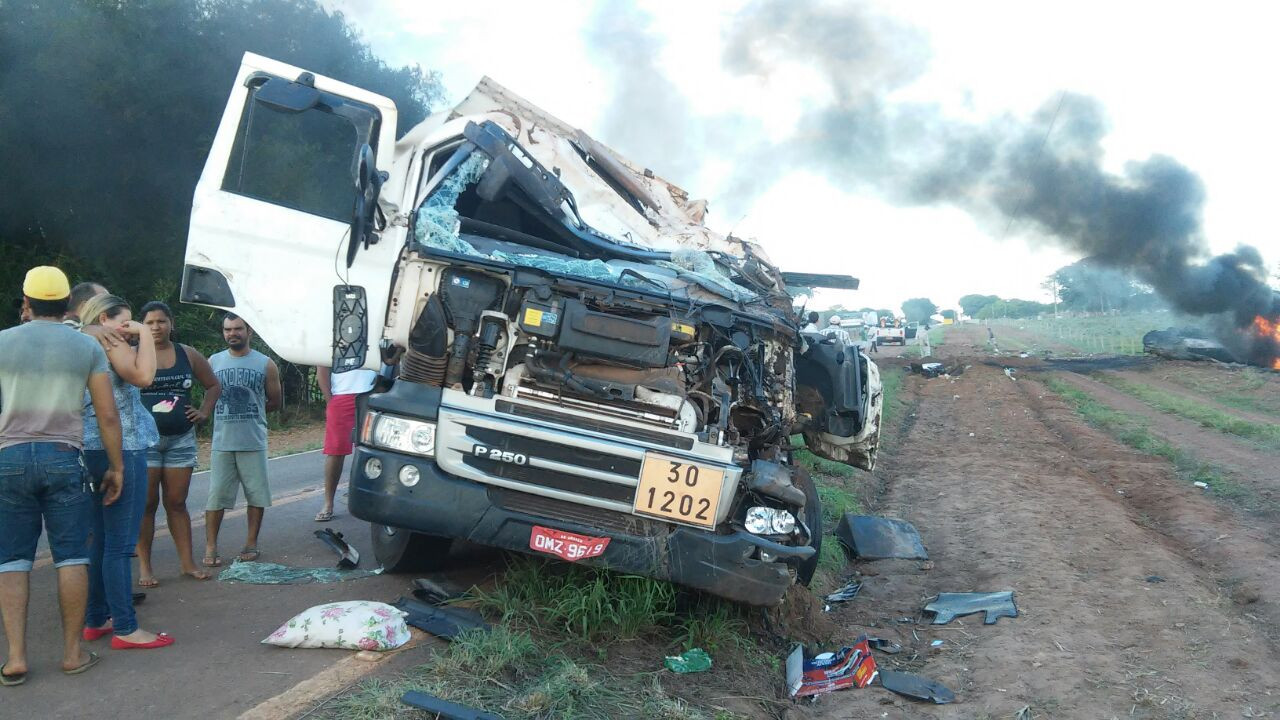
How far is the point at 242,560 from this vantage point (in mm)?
5375

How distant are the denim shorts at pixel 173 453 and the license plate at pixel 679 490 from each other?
2.70 m

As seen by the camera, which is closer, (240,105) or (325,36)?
(240,105)

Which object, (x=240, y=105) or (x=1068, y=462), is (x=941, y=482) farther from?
(x=240, y=105)

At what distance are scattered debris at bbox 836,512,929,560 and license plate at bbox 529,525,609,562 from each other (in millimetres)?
3570

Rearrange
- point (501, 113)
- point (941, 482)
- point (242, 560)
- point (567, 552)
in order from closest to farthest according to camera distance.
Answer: point (567, 552) → point (242, 560) → point (501, 113) → point (941, 482)

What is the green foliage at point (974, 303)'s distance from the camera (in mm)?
114812

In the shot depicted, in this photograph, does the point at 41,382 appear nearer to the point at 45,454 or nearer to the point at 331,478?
the point at 45,454

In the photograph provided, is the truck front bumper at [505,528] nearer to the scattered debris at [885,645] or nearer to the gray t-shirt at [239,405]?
the scattered debris at [885,645]

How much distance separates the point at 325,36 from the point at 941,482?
13463 millimetres

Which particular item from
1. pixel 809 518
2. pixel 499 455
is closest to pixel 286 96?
pixel 499 455

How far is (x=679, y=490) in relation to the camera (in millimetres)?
4125

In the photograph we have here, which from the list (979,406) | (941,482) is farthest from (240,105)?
(979,406)

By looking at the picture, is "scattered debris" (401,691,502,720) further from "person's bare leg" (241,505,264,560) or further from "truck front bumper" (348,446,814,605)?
"person's bare leg" (241,505,264,560)

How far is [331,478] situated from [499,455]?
3221 millimetres
